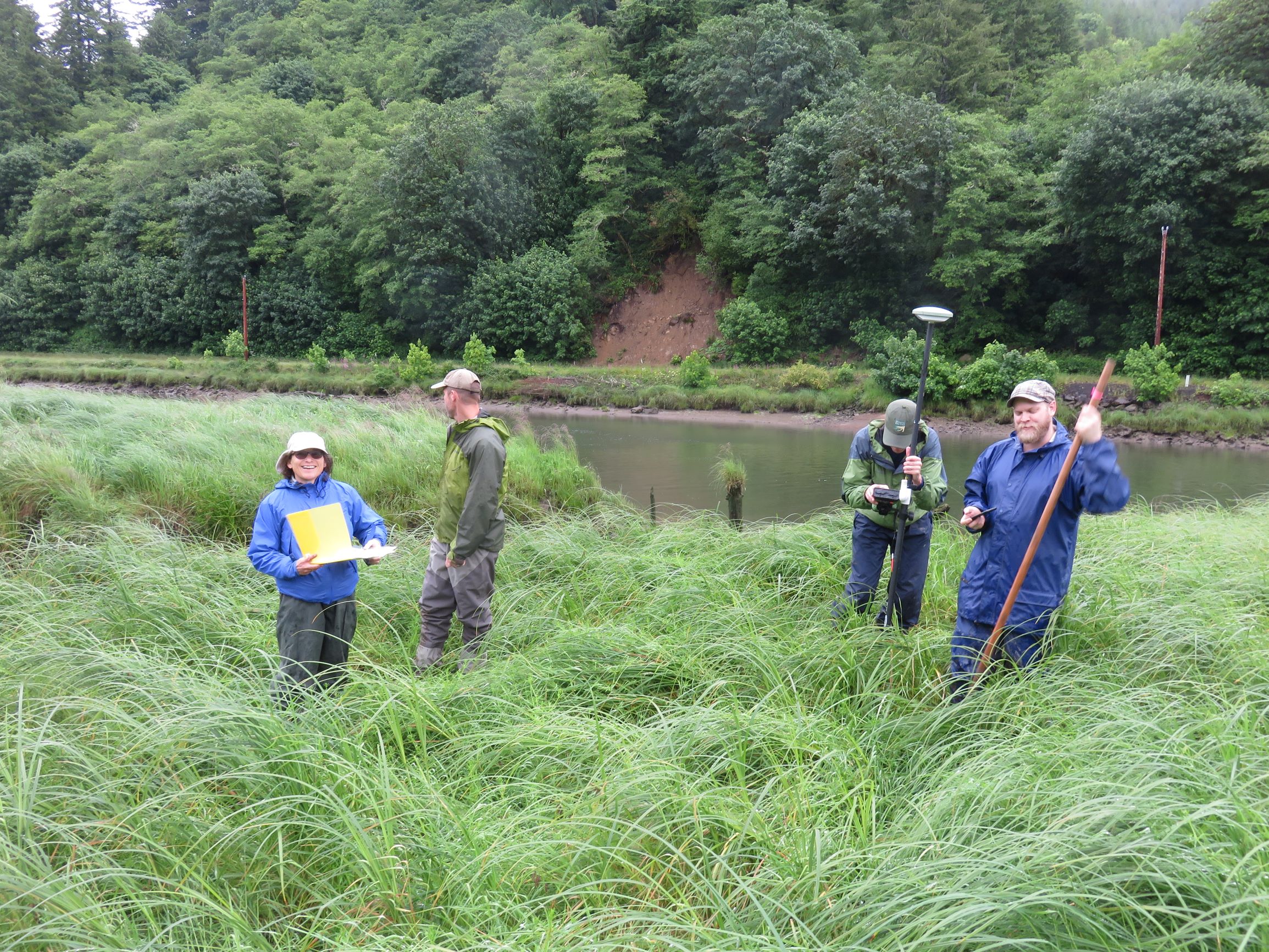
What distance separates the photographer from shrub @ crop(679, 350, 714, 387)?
2700 cm

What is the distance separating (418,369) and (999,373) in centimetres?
1926

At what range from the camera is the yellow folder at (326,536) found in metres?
3.39

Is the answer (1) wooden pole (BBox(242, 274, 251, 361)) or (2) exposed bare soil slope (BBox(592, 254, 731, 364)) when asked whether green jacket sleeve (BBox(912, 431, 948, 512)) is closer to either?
(2) exposed bare soil slope (BBox(592, 254, 731, 364))

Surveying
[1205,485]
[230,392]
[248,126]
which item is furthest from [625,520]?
[248,126]

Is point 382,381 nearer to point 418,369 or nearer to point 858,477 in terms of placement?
point 418,369

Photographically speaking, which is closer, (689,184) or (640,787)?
(640,787)

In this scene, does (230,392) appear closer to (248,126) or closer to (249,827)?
(248,126)

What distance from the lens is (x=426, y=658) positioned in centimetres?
422

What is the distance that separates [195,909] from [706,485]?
1228 cm

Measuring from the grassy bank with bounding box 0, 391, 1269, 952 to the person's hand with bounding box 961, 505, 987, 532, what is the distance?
65 centimetres

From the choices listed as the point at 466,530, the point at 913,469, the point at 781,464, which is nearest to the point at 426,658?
the point at 466,530

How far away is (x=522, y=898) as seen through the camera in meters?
2.26

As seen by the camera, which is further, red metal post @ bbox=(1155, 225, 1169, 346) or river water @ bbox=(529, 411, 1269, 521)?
red metal post @ bbox=(1155, 225, 1169, 346)

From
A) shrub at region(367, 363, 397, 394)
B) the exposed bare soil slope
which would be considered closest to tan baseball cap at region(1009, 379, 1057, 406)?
shrub at region(367, 363, 397, 394)
